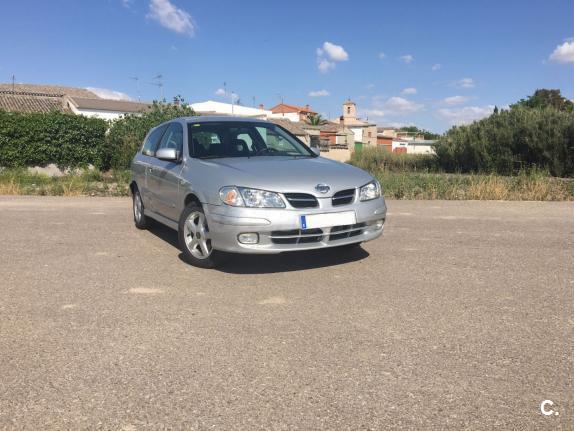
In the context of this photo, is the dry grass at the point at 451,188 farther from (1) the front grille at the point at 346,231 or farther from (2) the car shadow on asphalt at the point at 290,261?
(1) the front grille at the point at 346,231

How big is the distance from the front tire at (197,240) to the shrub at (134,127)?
16.2 metres

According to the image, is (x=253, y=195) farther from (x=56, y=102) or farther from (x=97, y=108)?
(x=97, y=108)

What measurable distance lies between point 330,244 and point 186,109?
764 inches

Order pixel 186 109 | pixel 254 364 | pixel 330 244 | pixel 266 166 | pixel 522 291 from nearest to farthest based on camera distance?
→ pixel 254 364 → pixel 522 291 → pixel 330 244 → pixel 266 166 → pixel 186 109

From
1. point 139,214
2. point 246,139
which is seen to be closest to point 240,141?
point 246,139

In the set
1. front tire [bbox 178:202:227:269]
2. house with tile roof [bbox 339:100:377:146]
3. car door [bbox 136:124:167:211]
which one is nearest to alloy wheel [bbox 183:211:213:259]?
front tire [bbox 178:202:227:269]

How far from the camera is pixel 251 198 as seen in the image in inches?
183

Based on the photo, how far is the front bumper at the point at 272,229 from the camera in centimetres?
Result: 455

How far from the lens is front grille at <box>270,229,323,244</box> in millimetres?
4602

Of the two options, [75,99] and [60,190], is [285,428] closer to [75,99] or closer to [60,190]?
[60,190]

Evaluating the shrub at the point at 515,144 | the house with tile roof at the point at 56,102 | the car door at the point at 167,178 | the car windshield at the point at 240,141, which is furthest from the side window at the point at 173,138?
the house with tile roof at the point at 56,102

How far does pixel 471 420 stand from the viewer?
244 centimetres

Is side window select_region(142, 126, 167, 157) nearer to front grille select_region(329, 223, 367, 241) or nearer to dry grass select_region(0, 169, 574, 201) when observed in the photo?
front grille select_region(329, 223, 367, 241)

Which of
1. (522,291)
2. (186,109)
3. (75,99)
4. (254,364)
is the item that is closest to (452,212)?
(522,291)
